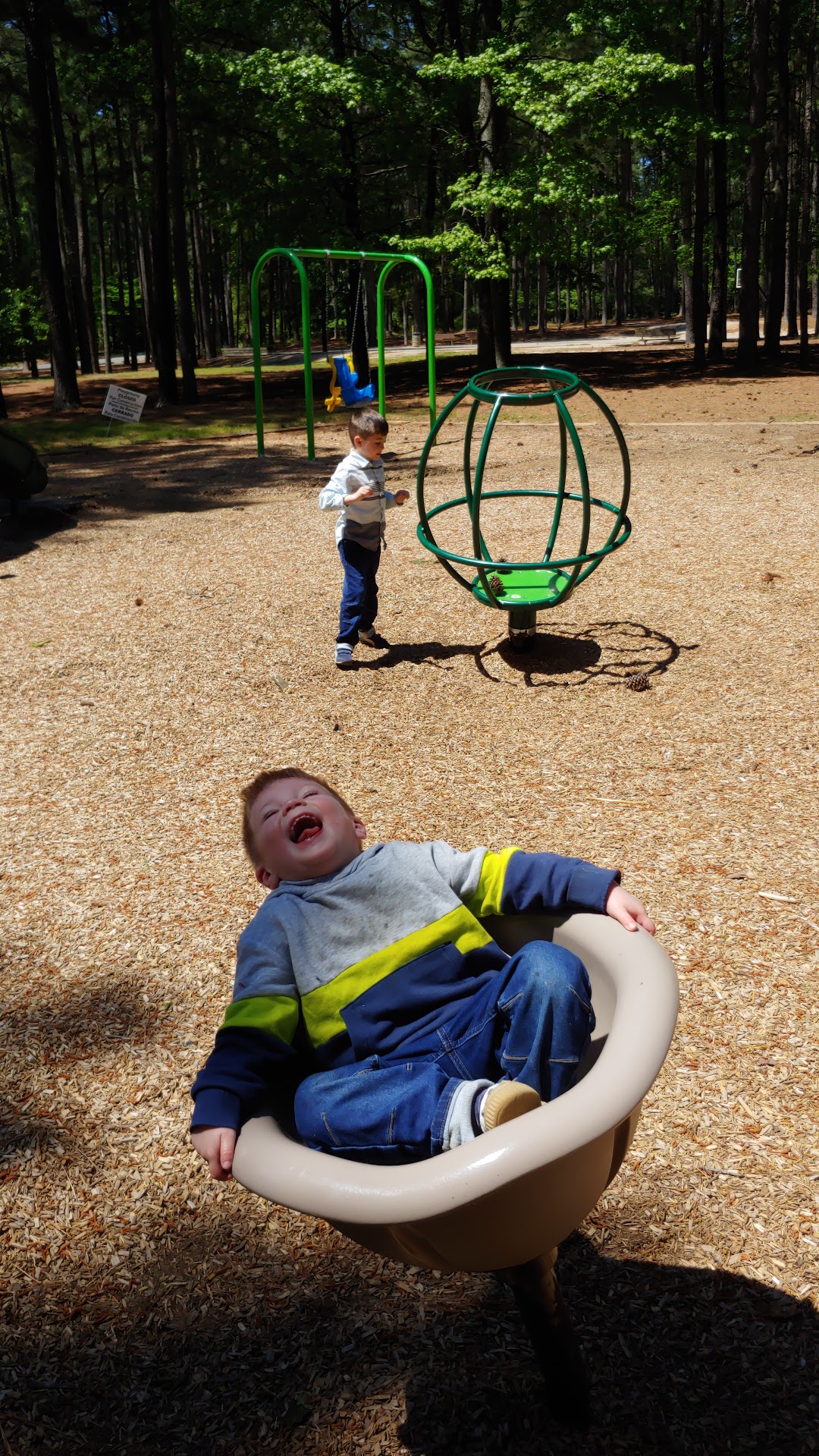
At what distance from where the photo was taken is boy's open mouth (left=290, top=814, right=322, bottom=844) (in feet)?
7.50

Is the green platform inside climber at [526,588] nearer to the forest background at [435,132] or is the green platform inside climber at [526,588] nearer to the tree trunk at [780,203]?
the forest background at [435,132]

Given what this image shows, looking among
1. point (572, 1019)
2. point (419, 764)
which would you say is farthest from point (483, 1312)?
point (419, 764)

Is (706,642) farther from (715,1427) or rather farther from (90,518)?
(90,518)

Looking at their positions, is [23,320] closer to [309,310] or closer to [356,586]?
[309,310]

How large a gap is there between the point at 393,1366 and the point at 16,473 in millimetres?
10038

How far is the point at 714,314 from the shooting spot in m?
22.0

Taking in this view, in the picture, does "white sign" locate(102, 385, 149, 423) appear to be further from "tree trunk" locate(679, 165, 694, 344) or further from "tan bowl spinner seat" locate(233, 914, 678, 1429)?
"tan bowl spinner seat" locate(233, 914, 678, 1429)

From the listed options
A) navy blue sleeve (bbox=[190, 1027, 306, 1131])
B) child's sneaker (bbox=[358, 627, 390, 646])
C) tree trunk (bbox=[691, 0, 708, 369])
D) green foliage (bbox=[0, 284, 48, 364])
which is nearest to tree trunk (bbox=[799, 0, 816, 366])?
tree trunk (bbox=[691, 0, 708, 369])

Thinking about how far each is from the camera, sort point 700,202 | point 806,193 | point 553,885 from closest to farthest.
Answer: point 553,885 < point 700,202 < point 806,193

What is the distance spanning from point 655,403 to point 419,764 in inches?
525

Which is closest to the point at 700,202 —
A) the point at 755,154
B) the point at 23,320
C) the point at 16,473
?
the point at 755,154

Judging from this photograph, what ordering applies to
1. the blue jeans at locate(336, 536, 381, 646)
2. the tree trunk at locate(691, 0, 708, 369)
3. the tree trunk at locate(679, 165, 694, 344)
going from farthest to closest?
the tree trunk at locate(679, 165, 694, 344) < the tree trunk at locate(691, 0, 708, 369) < the blue jeans at locate(336, 536, 381, 646)

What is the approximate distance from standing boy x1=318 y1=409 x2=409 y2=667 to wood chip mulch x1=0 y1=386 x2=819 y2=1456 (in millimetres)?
279

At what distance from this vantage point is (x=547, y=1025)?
1.90 metres
